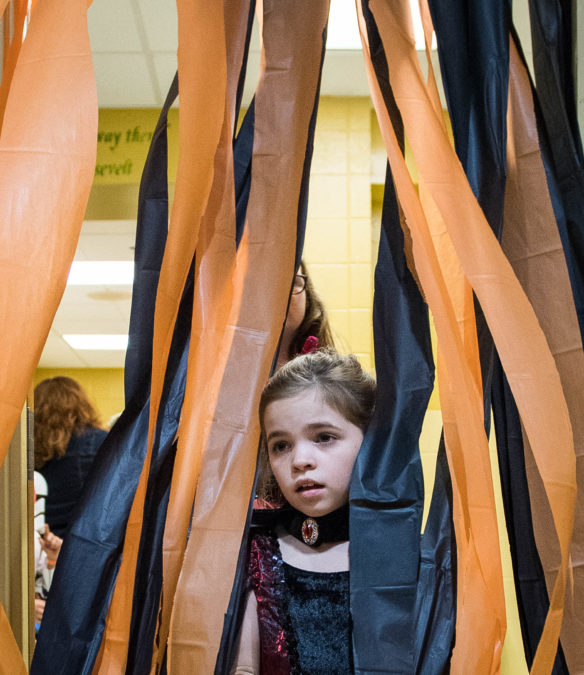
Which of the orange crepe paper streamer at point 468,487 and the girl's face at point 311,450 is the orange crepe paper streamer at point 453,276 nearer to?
the orange crepe paper streamer at point 468,487

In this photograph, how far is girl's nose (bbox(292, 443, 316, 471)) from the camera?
852 millimetres

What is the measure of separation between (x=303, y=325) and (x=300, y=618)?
1.80 feet

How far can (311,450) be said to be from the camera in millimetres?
865

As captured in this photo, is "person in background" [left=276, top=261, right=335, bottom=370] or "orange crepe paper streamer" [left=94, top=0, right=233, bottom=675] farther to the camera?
"person in background" [left=276, top=261, right=335, bottom=370]

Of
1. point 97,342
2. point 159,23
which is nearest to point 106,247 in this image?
point 159,23


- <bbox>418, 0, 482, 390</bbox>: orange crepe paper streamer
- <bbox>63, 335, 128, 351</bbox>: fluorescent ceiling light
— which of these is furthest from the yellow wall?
<bbox>418, 0, 482, 390</bbox>: orange crepe paper streamer

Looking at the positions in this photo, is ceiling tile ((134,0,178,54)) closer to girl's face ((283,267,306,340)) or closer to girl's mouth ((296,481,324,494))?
girl's face ((283,267,306,340))

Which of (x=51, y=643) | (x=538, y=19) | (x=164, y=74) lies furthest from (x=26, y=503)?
(x=164, y=74)

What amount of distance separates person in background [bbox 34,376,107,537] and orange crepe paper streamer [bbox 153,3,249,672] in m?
1.83

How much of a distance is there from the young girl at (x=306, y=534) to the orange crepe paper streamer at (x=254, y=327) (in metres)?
0.16

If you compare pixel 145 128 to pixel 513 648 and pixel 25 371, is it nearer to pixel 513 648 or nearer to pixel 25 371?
pixel 513 648

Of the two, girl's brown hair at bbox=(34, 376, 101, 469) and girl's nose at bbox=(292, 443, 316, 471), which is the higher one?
girl's nose at bbox=(292, 443, 316, 471)

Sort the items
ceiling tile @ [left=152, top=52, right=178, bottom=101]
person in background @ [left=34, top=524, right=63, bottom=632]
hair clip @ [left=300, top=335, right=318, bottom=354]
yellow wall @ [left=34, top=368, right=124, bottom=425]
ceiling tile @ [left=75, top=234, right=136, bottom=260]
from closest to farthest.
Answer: hair clip @ [left=300, top=335, right=318, bottom=354]
person in background @ [left=34, top=524, right=63, bottom=632]
ceiling tile @ [left=152, top=52, right=178, bottom=101]
ceiling tile @ [left=75, top=234, right=136, bottom=260]
yellow wall @ [left=34, top=368, right=124, bottom=425]

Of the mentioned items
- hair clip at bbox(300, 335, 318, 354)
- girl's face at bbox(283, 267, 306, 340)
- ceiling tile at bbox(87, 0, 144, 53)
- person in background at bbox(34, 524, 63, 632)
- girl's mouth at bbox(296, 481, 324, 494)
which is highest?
ceiling tile at bbox(87, 0, 144, 53)
